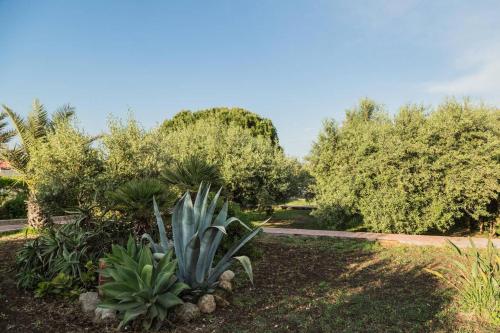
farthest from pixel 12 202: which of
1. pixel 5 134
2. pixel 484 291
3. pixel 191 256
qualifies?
pixel 484 291

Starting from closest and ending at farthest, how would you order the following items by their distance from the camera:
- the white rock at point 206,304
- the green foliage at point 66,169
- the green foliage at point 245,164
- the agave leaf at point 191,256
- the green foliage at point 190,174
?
the agave leaf at point 191,256
the white rock at point 206,304
the green foliage at point 190,174
the green foliage at point 66,169
the green foliage at point 245,164

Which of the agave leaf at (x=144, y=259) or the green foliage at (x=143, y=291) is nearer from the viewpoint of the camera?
the green foliage at (x=143, y=291)

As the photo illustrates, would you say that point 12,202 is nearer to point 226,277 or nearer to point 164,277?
point 226,277

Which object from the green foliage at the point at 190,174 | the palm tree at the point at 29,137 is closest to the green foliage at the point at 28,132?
the palm tree at the point at 29,137

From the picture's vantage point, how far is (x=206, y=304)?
15.0 feet

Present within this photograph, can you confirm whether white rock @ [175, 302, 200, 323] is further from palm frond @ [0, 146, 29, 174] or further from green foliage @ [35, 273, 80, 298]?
palm frond @ [0, 146, 29, 174]

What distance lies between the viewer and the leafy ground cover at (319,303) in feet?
13.5

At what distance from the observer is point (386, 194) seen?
10945 mm

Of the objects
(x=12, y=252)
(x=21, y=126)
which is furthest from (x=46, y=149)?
(x=12, y=252)

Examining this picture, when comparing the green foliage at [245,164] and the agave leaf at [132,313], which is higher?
the green foliage at [245,164]

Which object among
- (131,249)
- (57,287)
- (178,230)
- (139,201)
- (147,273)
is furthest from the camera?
(139,201)

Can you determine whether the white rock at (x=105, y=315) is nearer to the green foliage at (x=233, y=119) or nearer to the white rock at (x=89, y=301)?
the white rock at (x=89, y=301)

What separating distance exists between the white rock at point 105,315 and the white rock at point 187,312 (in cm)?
74

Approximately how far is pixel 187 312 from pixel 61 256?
2.73m
